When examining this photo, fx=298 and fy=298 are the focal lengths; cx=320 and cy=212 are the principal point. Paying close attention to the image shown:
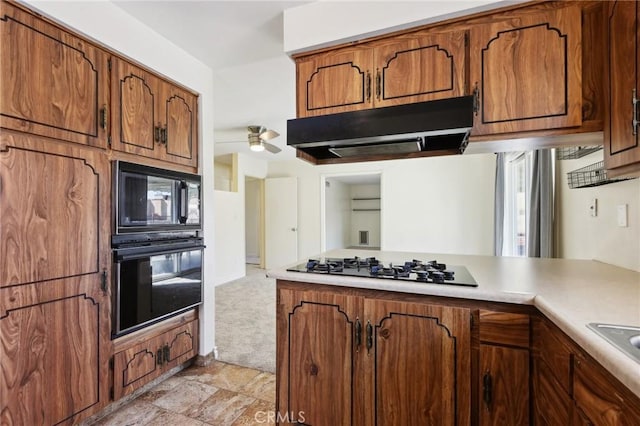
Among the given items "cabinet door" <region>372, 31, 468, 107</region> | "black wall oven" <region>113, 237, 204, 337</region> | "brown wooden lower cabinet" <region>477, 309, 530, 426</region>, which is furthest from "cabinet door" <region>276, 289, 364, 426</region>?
"cabinet door" <region>372, 31, 468, 107</region>

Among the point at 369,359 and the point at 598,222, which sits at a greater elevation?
the point at 598,222

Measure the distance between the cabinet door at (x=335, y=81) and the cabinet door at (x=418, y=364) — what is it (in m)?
1.16

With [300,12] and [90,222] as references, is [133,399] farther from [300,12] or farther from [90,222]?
[300,12]

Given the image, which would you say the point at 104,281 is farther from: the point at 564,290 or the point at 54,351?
the point at 564,290

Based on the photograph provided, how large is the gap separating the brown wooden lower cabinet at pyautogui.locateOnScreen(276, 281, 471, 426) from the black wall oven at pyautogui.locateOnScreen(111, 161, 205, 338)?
94 cm

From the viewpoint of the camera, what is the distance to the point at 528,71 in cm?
148

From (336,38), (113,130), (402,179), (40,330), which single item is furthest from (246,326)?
(402,179)

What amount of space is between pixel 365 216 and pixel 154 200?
21.3 feet

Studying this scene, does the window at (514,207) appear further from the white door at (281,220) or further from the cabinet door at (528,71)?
the white door at (281,220)

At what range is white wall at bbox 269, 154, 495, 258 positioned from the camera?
14.9 feet

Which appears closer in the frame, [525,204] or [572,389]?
[572,389]

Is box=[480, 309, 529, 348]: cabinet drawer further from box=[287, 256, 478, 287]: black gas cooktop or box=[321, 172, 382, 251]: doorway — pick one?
box=[321, 172, 382, 251]: doorway

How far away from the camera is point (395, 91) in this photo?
1.69m

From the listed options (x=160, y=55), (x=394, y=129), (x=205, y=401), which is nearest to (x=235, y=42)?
(x=160, y=55)
